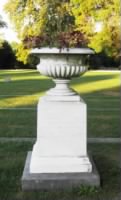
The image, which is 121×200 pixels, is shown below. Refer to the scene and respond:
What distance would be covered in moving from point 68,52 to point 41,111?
2.71 ft

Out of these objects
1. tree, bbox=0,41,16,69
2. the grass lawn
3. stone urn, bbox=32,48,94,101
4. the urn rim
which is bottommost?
tree, bbox=0,41,16,69

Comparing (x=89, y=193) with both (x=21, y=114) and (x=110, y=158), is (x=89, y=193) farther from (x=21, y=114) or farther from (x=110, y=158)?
(x=21, y=114)

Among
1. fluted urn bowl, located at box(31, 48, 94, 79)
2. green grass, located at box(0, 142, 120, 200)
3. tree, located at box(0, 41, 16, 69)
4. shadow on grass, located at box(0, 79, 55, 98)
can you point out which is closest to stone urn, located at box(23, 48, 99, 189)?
fluted urn bowl, located at box(31, 48, 94, 79)

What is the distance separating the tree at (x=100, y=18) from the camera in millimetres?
23047

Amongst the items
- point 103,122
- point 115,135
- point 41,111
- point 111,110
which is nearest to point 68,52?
point 41,111

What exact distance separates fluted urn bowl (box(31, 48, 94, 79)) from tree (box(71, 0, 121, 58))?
16307mm

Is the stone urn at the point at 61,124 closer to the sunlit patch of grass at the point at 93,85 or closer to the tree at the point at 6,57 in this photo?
the sunlit patch of grass at the point at 93,85

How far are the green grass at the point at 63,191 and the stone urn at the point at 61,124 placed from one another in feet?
0.83

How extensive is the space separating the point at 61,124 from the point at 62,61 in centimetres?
80

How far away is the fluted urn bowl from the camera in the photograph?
636 cm

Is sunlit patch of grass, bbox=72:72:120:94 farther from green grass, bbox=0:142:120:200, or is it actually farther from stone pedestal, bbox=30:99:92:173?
stone pedestal, bbox=30:99:92:173

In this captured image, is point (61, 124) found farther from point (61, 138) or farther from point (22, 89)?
point (22, 89)

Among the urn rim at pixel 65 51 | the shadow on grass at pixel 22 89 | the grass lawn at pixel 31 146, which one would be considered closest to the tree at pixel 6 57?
the shadow on grass at pixel 22 89

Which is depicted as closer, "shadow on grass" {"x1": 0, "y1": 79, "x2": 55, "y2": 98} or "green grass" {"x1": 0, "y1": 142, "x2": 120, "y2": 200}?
"green grass" {"x1": 0, "y1": 142, "x2": 120, "y2": 200}
